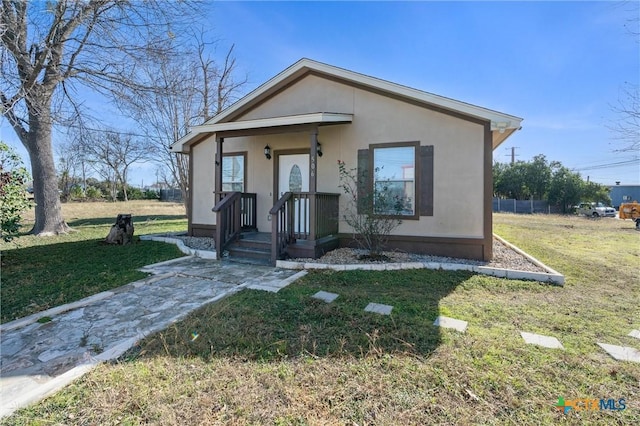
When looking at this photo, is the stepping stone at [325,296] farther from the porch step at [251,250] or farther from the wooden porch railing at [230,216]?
the wooden porch railing at [230,216]

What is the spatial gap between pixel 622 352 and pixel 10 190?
903 cm

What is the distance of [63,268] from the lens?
5.74 m

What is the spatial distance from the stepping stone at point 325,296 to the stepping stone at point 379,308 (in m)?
0.51

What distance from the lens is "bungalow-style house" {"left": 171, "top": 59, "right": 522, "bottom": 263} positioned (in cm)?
614

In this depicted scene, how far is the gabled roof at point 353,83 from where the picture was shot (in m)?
5.88

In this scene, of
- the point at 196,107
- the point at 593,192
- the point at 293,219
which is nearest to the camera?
the point at 293,219

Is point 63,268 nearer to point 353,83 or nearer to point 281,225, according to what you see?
point 281,225

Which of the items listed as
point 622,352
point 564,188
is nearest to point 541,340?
point 622,352

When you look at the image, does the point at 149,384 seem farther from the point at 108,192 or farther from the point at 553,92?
the point at 108,192

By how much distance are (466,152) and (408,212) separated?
5.55 ft

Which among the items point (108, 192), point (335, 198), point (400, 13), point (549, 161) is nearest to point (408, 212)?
point (335, 198)

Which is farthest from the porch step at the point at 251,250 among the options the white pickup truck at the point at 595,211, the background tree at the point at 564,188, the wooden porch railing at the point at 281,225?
the background tree at the point at 564,188

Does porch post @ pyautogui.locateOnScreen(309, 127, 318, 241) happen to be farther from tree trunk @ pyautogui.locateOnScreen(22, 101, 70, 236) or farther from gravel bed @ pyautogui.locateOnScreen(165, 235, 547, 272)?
tree trunk @ pyautogui.locateOnScreen(22, 101, 70, 236)

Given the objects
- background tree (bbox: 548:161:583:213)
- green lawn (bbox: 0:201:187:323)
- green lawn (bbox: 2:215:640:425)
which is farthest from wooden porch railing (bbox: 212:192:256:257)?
background tree (bbox: 548:161:583:213)
